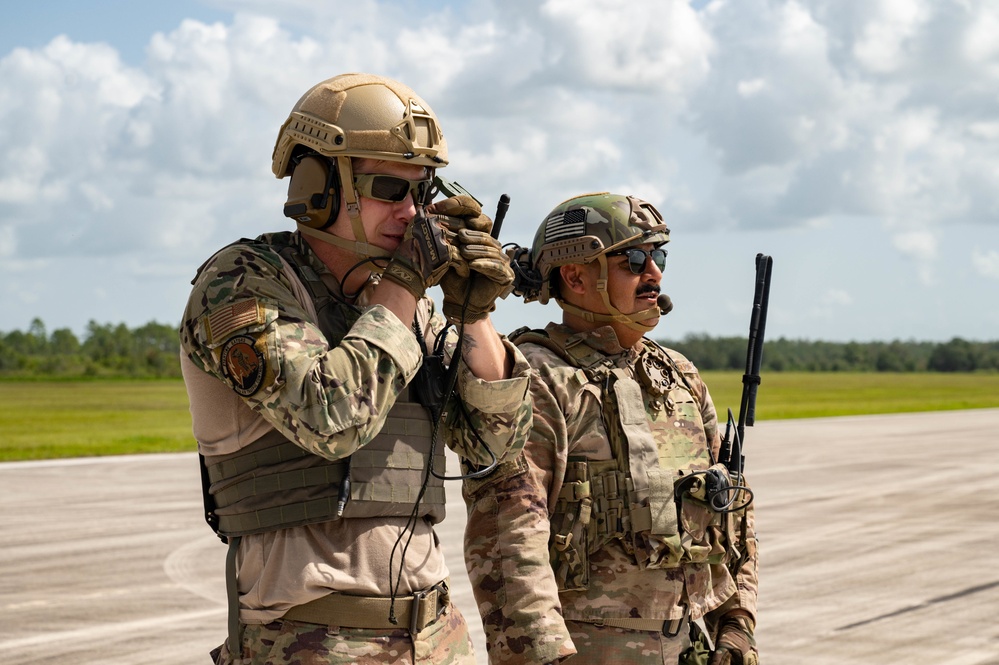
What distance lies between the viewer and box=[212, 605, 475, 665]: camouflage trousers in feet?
9.91

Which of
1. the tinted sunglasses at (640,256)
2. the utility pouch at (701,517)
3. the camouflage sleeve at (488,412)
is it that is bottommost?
the utility pouch at (701,517)

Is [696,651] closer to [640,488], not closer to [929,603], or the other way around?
[640,488]

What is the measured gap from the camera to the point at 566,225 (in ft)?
15.1

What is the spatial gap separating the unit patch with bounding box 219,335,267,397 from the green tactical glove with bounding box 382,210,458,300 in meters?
0.44

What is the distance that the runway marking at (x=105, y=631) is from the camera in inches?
361

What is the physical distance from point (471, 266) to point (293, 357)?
1.80 feet

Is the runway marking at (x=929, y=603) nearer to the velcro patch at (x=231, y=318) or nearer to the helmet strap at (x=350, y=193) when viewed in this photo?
the helmet strap at (x=350, y=193)

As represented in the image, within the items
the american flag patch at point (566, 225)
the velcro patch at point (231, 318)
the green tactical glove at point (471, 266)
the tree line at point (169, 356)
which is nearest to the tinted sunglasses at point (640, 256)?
the american flag patch at point (566, 225)

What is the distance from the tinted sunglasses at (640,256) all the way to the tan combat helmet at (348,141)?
1251mm

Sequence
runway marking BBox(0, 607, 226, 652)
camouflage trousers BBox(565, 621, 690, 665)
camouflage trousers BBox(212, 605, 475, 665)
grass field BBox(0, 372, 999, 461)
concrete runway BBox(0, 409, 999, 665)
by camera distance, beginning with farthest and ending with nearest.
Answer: grass field BBox(0, 372, 999, 461) → concrete runway BBox(0, 409, 999, 665) → runway marking BBox(0, 607, 226, 652) → camouflage trousers BBox(565, 621, 690, 665) → camouflage trousers BBox(212, 605, 475, 665)

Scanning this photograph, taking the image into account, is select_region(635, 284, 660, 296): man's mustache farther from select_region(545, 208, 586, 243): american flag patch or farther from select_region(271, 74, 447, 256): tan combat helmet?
select_region(271, 74, 447, 256): tan combat helmet

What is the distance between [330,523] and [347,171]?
0.92 meters

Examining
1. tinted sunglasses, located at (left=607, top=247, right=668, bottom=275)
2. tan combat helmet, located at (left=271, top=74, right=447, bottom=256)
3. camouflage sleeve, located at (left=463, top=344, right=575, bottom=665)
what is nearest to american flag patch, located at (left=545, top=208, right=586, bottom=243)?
tinted sunglasses, located at (left=607, top=247, right=668, bottom=275)

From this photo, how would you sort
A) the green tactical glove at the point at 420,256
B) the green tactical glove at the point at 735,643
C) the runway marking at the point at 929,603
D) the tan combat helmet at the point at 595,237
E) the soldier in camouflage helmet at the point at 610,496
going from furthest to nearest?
1. the runway marking at the point at 929,603
2. the tan combat helmet at the point at 595,237
3. the green tactical glove at the point at 735,643
4. the soldier in camouflage helmet at the point at 610,496
5. the green tactical glove at the point at 420,256
